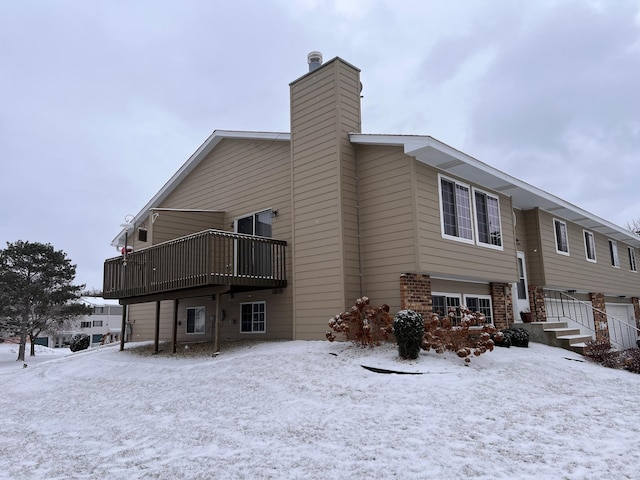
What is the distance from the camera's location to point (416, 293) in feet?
34.6

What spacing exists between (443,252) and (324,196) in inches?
127

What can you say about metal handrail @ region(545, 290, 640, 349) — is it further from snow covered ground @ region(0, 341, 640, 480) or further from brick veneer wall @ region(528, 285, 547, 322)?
snow covered ground @ region(0, 341, 640, 480)

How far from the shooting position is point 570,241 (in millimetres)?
17641

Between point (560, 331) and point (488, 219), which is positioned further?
point (488, 219)

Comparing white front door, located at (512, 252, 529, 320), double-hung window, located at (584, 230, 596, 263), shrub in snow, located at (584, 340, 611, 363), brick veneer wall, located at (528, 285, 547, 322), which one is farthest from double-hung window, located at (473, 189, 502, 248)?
double-hung window, located at (584, 230, 596, 263)

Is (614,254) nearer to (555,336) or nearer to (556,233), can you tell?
(556,233)

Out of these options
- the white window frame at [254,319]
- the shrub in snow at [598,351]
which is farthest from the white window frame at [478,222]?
the white window frame at [254,319]

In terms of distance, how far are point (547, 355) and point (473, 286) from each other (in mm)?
2958

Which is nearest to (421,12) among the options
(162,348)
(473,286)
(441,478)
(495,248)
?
(495,248)

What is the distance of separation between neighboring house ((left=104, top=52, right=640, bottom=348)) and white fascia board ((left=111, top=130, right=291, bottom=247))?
75 millimetres

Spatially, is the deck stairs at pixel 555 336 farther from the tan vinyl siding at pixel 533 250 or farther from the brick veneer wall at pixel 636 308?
the brick veneer wall at pixel 636 308

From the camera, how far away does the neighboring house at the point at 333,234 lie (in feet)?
35.5

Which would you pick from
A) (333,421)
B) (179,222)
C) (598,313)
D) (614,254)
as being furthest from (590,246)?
(333,421)

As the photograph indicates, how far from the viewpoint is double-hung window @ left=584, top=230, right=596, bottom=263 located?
18672 millimetres
